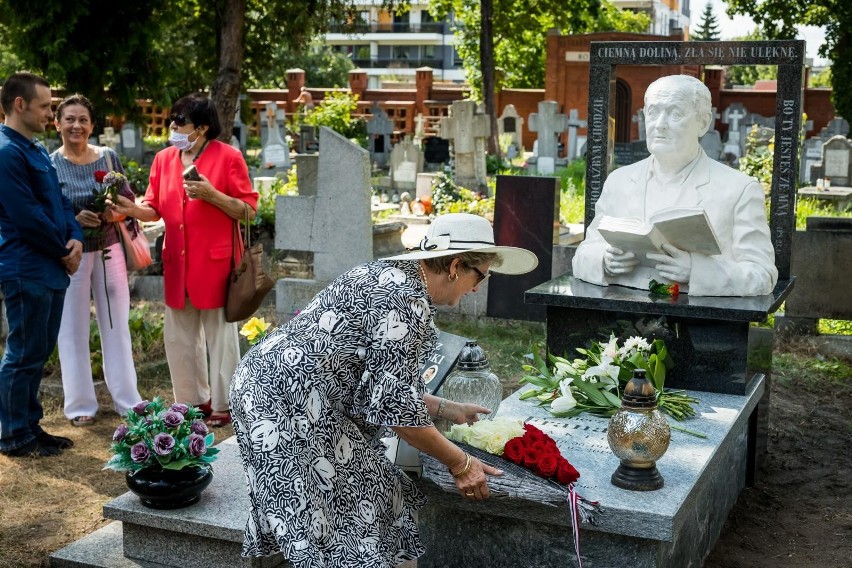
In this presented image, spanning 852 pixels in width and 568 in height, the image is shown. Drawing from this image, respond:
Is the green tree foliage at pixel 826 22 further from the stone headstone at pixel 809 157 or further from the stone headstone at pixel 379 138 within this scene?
the stone headstone at pixel 379 138

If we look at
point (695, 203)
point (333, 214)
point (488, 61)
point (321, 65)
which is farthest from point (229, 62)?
point (321, 65)

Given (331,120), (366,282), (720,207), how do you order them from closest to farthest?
(366,282)
(720,207)
(331,120)

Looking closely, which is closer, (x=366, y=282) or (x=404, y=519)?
(x=366, y=282)

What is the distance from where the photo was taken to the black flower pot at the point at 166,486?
3.90 meters

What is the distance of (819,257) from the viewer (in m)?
7.59

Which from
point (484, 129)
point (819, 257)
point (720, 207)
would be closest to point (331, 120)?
point (484, 129)

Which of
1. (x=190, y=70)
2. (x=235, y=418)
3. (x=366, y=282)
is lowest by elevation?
(x=235, y=418)

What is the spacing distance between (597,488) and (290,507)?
3.73 ft

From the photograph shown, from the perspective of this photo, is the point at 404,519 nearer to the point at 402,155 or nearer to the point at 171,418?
the point at 171,418

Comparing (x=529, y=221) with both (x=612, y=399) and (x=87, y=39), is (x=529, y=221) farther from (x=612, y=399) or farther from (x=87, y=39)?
(x=87, y=39)

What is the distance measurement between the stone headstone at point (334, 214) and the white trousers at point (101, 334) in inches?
69.5

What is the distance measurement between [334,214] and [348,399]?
455cm

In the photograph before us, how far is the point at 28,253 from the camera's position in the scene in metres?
5.23

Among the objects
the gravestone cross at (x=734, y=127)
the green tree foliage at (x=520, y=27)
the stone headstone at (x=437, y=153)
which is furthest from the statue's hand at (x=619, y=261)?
the green tree foliage at (x=520, y=27)
